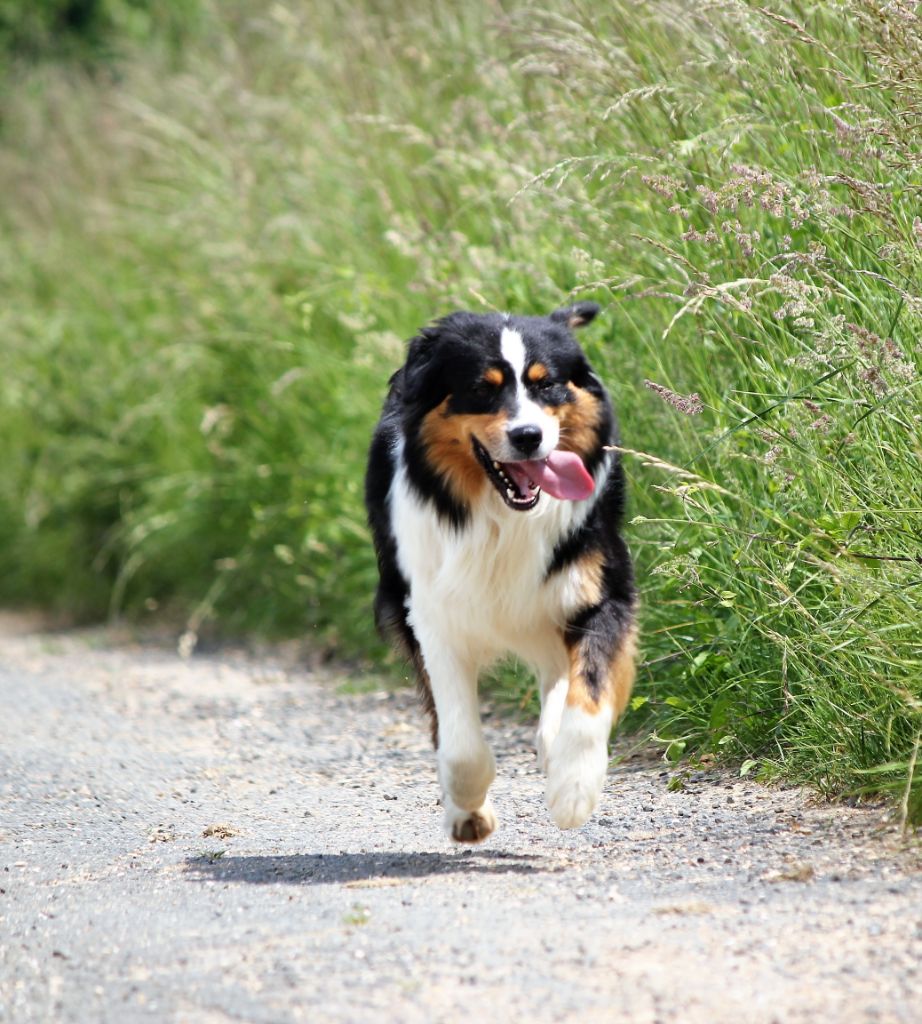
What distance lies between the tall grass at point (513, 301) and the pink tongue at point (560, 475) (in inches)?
10.5

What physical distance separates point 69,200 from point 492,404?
6.72 meters

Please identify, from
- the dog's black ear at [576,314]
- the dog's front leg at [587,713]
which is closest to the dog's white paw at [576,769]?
the dog's front leg at [587,713]

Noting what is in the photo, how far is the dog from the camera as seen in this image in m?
3.82

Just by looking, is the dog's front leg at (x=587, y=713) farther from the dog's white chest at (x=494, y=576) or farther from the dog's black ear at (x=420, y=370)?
the dog's black ear at (x=420, y=370)

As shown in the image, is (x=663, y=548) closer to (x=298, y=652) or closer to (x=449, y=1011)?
(x=449, y=1011)

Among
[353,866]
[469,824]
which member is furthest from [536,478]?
[353,866]

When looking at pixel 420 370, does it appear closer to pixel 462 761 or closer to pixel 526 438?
pixel 526 438

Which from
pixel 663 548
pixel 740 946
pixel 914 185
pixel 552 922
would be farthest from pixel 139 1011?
pixel 914 185

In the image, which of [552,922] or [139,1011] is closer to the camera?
[139,1011]

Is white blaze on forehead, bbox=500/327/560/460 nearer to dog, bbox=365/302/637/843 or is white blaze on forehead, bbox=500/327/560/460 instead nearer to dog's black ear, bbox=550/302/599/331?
dog, bbox=365/302/637/843

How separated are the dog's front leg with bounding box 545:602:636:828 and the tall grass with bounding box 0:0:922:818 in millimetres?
333

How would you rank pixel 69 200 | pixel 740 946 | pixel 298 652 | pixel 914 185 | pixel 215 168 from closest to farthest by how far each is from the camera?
pixel 740 946
pixel 914 185
pixel 298 652
pixel 215 168
pixel 69 200

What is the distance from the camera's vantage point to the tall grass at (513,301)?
3900 mm

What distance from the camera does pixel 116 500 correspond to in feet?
28.2
